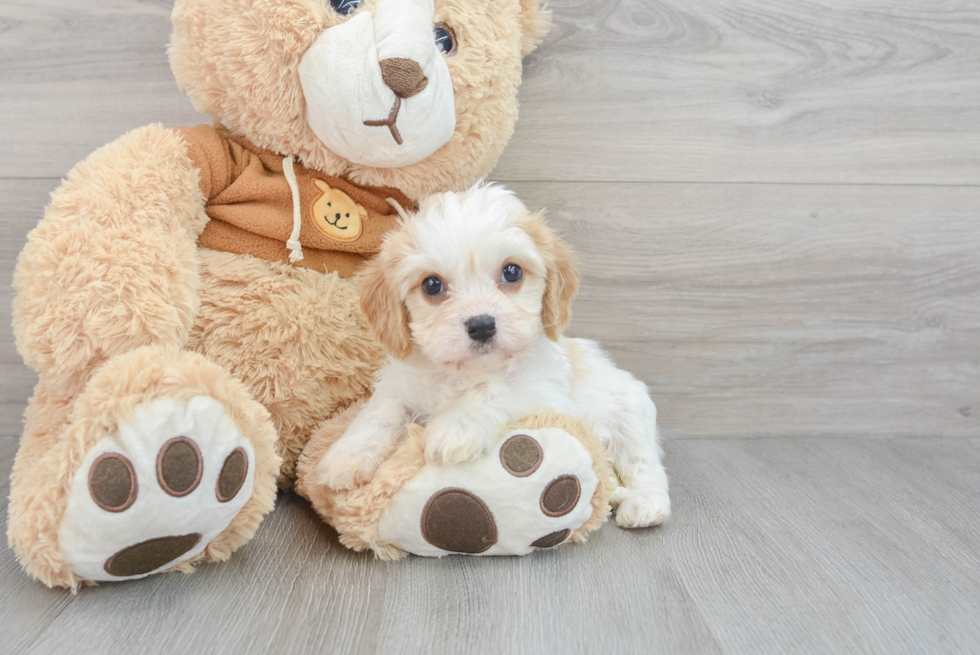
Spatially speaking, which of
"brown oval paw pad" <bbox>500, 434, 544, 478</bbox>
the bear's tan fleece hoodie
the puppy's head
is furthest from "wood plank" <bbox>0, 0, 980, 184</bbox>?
"brown oval paw pad" <bbox>500, 434, 544, 478</bbox>

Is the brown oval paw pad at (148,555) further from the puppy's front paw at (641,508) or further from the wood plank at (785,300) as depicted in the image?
the wood plank at (785,300)

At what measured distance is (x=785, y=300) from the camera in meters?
1.67

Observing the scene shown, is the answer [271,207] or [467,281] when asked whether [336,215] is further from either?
[467,281]

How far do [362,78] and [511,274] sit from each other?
15.1 inches

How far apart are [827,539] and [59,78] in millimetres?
1787

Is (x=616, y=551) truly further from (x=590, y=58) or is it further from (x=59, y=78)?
(x=59, y=78)

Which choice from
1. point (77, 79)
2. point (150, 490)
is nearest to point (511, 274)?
point (150, 490)

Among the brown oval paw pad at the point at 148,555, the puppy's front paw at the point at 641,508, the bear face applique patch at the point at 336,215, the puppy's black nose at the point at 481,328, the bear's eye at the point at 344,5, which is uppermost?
the bear's eye at the point at 344,5

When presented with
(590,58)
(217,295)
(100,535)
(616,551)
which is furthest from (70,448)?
(590,58)

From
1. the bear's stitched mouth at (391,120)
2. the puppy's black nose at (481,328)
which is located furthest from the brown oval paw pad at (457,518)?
the bear's stitched mouth at (391,120)

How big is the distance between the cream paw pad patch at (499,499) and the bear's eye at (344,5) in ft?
2.44

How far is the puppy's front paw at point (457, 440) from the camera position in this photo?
966mm

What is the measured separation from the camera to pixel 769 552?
108 cm

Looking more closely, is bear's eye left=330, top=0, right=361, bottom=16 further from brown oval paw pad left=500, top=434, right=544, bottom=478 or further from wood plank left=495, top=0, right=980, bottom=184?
brown oval paw pad left=500, top=434, right=544, bottom=478
